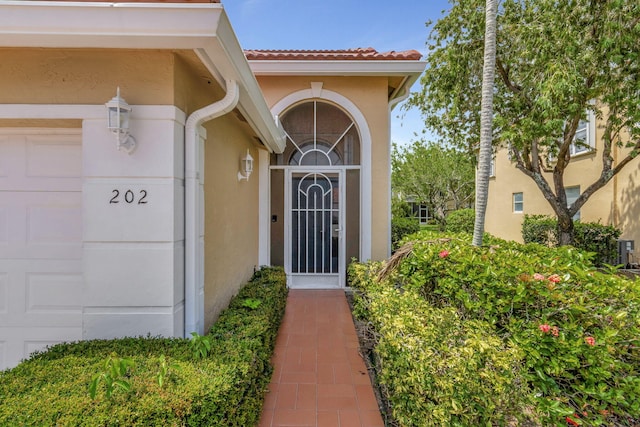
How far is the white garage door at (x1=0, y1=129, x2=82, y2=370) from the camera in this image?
3.23 metres

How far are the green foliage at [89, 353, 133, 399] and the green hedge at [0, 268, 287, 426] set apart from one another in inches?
0.6

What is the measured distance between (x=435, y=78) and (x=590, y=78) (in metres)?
4.00

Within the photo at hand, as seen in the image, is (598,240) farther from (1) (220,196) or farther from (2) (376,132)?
(1) (220,196)

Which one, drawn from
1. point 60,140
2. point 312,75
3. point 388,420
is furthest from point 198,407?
point 312,75

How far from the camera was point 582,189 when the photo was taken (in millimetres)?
12484

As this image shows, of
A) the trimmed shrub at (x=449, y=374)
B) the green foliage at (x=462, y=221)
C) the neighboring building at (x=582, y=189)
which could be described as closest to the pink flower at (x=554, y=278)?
the trimmed shrub at (x=449, y=374)

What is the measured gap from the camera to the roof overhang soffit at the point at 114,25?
96.4 inches

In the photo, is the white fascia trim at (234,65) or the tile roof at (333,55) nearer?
the white fascia trim at (234,65)

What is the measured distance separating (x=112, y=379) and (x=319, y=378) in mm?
2547

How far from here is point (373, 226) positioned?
7.70 meters

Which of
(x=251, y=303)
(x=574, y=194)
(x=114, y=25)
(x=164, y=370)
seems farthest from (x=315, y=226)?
(x=574, y=194)

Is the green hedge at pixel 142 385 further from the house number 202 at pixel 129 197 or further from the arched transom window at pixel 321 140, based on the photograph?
the arched transom window at pixel 321 140

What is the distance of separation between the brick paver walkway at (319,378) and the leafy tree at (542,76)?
23.7ft

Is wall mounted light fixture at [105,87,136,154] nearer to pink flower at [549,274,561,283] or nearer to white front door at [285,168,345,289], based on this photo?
pink flower at [549,274,561,283]
